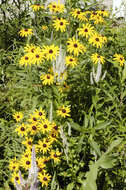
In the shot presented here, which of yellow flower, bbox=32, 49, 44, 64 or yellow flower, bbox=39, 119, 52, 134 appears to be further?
yellow flower, bbox=32, 49, 44, 64

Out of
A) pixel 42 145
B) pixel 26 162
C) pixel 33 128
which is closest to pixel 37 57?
pixel 33 128

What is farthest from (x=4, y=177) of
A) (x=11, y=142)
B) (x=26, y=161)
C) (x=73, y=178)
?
(x=73, y=178)

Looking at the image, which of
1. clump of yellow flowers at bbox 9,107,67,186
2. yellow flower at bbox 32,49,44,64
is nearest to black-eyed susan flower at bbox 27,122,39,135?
clump of yellow flowers at bbox 9,107,67,186

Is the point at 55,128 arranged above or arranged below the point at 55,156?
above

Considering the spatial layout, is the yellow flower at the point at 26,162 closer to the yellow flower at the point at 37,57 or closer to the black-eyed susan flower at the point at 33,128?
the black-eyed susan flower at the point at 33,128

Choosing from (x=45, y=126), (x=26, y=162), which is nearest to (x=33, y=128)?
(x=45, y=126)

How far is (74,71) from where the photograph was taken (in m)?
2.03

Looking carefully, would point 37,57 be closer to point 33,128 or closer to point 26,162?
point 33,128

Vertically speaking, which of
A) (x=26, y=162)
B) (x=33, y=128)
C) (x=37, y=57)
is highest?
(x=37, y=57)

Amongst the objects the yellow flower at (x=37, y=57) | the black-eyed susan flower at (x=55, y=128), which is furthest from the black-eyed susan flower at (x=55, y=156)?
the yellow flower at (x=37, y=57)

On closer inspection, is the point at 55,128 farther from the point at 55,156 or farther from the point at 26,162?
the point at 26,162

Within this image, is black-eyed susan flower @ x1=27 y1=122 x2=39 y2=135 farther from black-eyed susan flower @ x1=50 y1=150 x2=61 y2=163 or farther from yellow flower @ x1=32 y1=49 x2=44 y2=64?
yellow flower @ x1=32 y1=49 x2=44 y2=64

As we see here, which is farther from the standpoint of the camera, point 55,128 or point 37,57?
point 37,57

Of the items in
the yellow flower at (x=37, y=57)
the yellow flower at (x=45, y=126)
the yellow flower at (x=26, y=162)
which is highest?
the yellow flower at (x=37, y=57)
